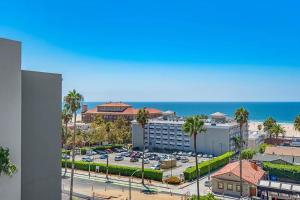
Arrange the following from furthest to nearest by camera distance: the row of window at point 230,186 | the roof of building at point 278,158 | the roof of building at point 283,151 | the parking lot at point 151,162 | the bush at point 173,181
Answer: the roof of building at point 283,151 → the parking lot at point 151,162 → the roof of building at point 278,158 → the bush at point 173,181 → the row of window at point 230,186

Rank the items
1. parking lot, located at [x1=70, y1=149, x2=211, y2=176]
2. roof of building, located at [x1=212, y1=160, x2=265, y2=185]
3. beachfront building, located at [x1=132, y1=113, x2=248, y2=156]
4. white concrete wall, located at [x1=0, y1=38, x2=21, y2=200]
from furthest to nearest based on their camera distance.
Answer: beachfront building, located at [x1=132, y1=113, x2=248, y2=156] < parking lot, located at [x1=70, y1=149, x2=211, y2=176] < roof of building, located at [x1=212, y1=160, x2=265, y2=185] < white concrete wall, located at [x1=0, y1=38, x2=21, y2=200]

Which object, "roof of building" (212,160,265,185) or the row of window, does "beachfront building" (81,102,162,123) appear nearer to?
"roof of building" (212,160,265,185)

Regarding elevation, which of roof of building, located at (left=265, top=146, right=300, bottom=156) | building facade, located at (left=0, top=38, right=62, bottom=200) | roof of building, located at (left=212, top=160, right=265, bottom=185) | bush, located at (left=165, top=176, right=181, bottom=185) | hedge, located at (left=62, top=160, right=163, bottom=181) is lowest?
bush, located at (left=165, top=176, right=181, bottom=185)

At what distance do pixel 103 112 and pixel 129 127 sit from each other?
54997 millimetres

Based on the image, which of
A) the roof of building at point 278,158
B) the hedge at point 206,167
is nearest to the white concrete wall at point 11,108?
the hedge at point 206,167

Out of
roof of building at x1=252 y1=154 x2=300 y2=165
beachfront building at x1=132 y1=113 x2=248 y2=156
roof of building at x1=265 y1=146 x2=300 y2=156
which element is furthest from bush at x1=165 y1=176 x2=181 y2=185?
beachfront building at x1=132 y1=113 x2=248 y2=156

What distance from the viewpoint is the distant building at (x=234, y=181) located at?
201ft

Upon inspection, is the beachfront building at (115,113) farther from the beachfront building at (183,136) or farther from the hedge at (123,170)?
the hedge at (123,170)

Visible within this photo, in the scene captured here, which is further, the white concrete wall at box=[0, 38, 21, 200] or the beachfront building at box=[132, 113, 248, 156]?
the beachfront building at box=[132, 113, 248, 156]

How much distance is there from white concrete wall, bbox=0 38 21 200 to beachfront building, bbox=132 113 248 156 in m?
82.0

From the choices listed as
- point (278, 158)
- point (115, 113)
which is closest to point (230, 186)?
point (278, 158)

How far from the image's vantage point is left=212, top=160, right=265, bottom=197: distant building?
201 feet

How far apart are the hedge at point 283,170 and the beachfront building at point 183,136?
100ft

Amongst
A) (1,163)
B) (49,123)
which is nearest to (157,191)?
(49,123)
